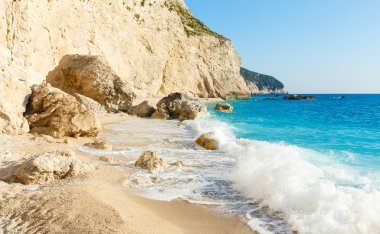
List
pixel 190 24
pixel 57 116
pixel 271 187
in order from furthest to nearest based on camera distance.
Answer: pixel 190 24 → pixel 57 116 → pixel 271 187

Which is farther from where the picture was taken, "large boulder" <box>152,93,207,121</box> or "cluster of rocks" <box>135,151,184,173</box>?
"large boulder" <box>152,93,207,121</box>

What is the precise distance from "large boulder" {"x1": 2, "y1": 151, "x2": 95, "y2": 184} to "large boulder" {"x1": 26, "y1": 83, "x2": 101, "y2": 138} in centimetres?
504

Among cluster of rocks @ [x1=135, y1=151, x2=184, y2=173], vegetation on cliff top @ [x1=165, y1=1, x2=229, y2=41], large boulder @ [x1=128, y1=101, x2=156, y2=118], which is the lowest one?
cluster of rocks @ [x1=135, y1=151, x2=184, y2=173]

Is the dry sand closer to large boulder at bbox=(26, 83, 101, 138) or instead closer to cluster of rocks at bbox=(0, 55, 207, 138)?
large boulder at bbox=(26, 83, 101, 138)

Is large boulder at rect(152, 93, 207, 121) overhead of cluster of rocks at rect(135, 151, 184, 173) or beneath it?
overhead

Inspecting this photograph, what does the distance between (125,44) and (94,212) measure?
41.9 m

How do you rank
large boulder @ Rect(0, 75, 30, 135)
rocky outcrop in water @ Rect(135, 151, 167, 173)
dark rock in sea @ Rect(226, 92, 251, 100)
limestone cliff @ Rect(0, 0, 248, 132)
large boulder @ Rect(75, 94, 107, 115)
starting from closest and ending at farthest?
1. rocky outcrop in water @ Rect(135, 151, 167, 173)
2. large boulder @ Rect(0, 75, 30, 135)
3. limestone cliff @ Rect(0, 0, 248, 132)
4. large boulder @ Rect(75, 94, 107, 115)
5. dark rock in sea @ Rect(226, 92, 251, 100)

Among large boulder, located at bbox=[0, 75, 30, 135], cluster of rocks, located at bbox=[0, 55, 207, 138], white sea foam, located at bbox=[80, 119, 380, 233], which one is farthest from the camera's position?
cluster of rocks, located at bbox=[0, 55, 207, 138]

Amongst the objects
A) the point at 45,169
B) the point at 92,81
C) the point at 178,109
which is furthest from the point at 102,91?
the point at 45,169

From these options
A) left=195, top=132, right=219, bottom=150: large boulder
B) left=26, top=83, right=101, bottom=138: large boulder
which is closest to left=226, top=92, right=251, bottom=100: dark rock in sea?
left=195, top=132, right=219, bottom=150: large boulder

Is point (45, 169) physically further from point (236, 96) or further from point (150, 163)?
point (236, 96)

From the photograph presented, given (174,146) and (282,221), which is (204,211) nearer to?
(282,221)

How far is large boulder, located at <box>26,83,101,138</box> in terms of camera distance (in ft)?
40.8

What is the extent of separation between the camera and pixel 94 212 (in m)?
5.39
